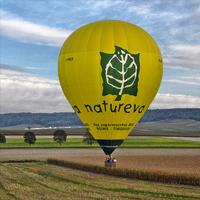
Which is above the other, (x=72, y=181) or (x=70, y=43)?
(x=70, y=43)

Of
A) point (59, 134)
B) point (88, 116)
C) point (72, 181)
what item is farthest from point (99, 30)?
point (59, 134)

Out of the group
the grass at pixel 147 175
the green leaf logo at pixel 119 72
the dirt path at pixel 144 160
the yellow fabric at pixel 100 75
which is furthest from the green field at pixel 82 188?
the green leaf logo at pixel 119 72

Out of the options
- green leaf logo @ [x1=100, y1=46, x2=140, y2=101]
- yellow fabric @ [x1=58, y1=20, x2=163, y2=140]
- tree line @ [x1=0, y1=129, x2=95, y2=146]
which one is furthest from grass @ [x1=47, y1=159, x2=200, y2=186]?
tree line @ [x1=0, y1=129, x2=95, y2=146]

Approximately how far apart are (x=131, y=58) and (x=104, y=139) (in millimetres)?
7178

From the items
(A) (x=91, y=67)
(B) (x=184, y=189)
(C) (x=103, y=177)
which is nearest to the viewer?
(B) (x=184, y=189)

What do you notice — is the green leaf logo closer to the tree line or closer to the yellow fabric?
the yellow fabric

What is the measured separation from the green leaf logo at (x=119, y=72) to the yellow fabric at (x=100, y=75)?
0.31 m

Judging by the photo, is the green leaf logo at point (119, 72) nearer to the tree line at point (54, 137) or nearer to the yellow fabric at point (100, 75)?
the yellow fabric at point (100, 75)

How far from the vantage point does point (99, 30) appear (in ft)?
120

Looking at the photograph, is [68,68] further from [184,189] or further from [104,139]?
[184,189]

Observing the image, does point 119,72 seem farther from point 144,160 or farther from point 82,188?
point 144,160

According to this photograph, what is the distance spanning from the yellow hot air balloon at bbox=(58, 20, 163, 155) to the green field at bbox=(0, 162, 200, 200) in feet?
12.8

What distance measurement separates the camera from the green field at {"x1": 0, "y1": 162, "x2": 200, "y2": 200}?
28.6 metres

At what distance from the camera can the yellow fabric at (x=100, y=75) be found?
3609cm
